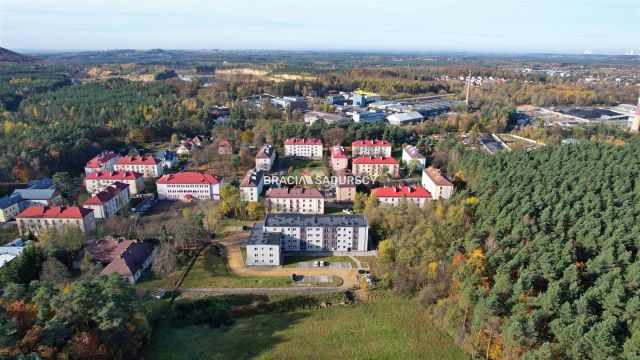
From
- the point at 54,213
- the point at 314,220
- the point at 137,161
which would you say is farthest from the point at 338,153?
the point at 54,213

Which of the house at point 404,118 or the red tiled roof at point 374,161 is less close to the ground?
the house at point 404,118

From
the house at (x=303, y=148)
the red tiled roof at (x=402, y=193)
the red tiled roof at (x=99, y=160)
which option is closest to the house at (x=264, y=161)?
the house at (x=303, y=148)

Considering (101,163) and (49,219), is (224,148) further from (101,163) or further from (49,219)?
(49,219)

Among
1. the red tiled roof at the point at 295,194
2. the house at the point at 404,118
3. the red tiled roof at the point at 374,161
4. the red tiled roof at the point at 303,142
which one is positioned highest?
the house at the point at 404,118

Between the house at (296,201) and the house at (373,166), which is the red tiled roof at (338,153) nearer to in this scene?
the house at (373,166)

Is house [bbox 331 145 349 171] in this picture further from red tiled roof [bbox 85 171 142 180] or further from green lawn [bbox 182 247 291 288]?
green lawn [bbox 182 247 291 288]

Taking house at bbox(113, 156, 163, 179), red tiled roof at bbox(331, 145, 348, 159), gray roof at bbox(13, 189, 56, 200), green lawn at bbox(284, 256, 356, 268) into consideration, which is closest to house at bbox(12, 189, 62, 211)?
gray roof at bbox(13, 189, 56, 200)
